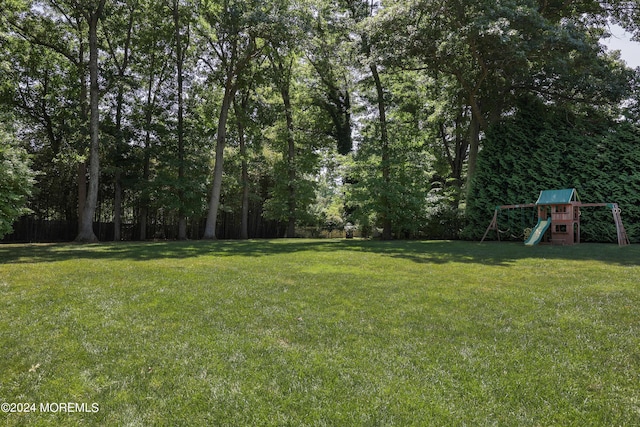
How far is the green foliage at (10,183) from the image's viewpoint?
26.4ft

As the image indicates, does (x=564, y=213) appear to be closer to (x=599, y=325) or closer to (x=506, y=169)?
(x=506, y=169)

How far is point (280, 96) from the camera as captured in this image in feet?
72.4

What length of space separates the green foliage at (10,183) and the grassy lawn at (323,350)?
146 inches

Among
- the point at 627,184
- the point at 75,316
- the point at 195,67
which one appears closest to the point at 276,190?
the point at 195,67

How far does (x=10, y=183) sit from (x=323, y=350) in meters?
9.63

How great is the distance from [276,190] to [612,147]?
15.9 m

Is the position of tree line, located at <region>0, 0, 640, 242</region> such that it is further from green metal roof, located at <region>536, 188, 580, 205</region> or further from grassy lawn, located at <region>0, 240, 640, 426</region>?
grassy lawn, located at <region>0, 240, 640, 426</region>

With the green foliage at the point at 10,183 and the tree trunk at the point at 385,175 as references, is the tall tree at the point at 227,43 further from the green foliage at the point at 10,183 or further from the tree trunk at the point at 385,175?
the green foliage at the point at 10,183

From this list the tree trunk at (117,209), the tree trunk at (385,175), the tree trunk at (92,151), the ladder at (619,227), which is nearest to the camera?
the ladder at (619,227)

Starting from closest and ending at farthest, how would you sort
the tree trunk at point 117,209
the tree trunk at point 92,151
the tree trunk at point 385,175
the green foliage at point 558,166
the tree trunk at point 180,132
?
the green foliage at point 558,166, the tree trunk at point 92,151, the tree trunk at point 385,175, the tree trunk at point 180,132, the tree trunk at point 117,209

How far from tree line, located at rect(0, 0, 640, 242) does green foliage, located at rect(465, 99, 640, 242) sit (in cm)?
16

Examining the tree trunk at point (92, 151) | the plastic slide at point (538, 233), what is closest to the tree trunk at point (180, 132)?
the tree trunk at point (92, 151)

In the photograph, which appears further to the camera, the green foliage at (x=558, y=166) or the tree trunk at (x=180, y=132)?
the tree trunk at (x=180, y=132)

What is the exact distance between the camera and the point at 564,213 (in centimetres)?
1098
